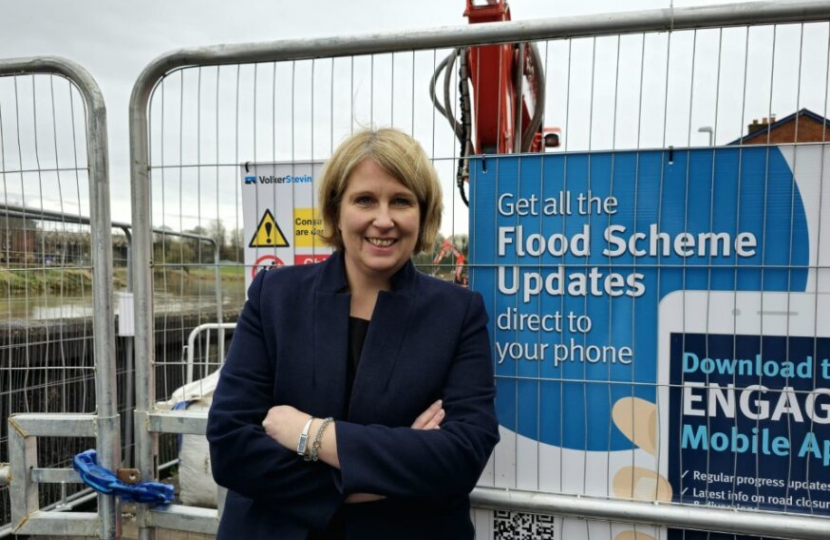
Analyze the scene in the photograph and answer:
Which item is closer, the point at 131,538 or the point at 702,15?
the point at 702,15

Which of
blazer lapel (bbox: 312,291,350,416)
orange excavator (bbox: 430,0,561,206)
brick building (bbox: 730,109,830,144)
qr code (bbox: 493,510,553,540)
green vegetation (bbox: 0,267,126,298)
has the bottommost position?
qr code (bbox: 493,510,553,540)

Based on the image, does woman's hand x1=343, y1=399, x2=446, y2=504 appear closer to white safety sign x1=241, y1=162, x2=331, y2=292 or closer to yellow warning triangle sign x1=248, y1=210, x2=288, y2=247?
white safety sign x1=241, y1=162, x2=331, y2=292

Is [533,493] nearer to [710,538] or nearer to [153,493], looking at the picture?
[710,538]

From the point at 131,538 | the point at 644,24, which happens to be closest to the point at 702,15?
the point at 644,24

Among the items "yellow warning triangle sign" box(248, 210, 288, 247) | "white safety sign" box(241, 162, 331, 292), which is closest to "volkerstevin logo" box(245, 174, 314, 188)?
"white safety sign" box(241, 162, 331, 292)

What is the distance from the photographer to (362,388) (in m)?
1.61

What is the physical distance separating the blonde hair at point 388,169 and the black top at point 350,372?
315 mm

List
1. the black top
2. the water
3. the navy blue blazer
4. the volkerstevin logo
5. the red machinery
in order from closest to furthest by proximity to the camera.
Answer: the navy blue blazer → the black top → the red machinery → the volkerstevin logo → the water

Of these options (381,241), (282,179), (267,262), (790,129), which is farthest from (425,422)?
(790,129)

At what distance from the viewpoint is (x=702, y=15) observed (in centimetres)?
188

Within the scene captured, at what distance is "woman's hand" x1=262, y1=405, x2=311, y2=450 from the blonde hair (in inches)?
21.9

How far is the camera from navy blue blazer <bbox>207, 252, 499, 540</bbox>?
1529 mm

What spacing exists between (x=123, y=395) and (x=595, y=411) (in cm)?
418

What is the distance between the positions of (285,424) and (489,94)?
195cm
